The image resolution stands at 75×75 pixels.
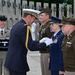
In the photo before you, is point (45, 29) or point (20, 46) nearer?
point (20, 46)

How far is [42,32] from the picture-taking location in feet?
22.9

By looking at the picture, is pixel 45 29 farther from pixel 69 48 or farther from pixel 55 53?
pixel 69 48

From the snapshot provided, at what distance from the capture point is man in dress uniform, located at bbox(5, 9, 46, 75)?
566 cm

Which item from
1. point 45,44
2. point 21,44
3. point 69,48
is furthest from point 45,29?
point 69,48

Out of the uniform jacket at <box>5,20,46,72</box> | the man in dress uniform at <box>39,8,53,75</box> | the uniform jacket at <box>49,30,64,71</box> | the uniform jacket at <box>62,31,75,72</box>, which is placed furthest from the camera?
the man in dress uniform at <box>39,8,53,75</box>

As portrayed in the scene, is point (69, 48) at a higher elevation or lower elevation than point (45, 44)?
higher

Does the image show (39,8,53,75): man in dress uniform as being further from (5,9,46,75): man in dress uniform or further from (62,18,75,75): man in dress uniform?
(62,18,75,75): man in dress uniform

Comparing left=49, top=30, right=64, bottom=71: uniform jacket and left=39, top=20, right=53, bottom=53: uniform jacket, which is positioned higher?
left=39, top=20, right=53, bottom=53: uniform jacket

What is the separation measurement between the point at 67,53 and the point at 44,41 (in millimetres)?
1232

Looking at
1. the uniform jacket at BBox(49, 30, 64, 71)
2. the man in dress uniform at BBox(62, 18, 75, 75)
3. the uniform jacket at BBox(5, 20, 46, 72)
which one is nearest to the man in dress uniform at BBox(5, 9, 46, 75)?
the uniform jacket at BBox(5, 20, 46, 72)

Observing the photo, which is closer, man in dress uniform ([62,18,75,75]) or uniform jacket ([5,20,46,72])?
man in dress uniform ([62,18,75,75])

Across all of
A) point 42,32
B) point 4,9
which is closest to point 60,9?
point 4,9

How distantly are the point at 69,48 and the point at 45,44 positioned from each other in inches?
42.9

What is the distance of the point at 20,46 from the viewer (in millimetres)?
5715
